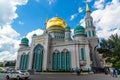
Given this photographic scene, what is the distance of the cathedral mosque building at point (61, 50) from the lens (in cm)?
4059

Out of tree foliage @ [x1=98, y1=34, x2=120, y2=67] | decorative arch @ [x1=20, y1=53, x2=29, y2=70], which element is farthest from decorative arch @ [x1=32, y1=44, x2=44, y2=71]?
tree foliage @ [x1=98, y1=34, x2=120, y2=67]

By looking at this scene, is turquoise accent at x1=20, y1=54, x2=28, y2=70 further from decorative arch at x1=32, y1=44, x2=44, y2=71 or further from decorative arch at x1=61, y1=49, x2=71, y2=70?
decorative arch at x1=61, y1=49, x2=71, y2=70

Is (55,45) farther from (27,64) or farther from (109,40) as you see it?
(109,40)

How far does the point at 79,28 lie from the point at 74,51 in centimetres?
936

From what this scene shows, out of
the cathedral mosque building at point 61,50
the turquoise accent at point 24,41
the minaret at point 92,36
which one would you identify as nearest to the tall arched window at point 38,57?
the cathedral mosque building at point 61,50

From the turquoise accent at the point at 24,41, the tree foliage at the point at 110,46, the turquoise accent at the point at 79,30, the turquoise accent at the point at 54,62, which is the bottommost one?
the turquoise accent at the point at 54,62

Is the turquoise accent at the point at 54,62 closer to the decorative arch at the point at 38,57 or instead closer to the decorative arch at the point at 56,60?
the decorative arch at the point at 56,60

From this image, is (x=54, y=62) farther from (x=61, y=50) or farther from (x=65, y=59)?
(x=61, y=50)

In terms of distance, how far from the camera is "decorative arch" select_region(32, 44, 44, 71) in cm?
4559

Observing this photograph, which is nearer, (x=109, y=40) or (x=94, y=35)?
(x=109, y=40)

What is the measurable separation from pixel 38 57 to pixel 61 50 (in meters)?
9.64

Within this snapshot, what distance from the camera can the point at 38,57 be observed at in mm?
47062

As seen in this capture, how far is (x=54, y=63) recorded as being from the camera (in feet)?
144

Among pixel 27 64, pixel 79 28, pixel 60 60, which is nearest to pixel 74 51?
pixel 60 60
